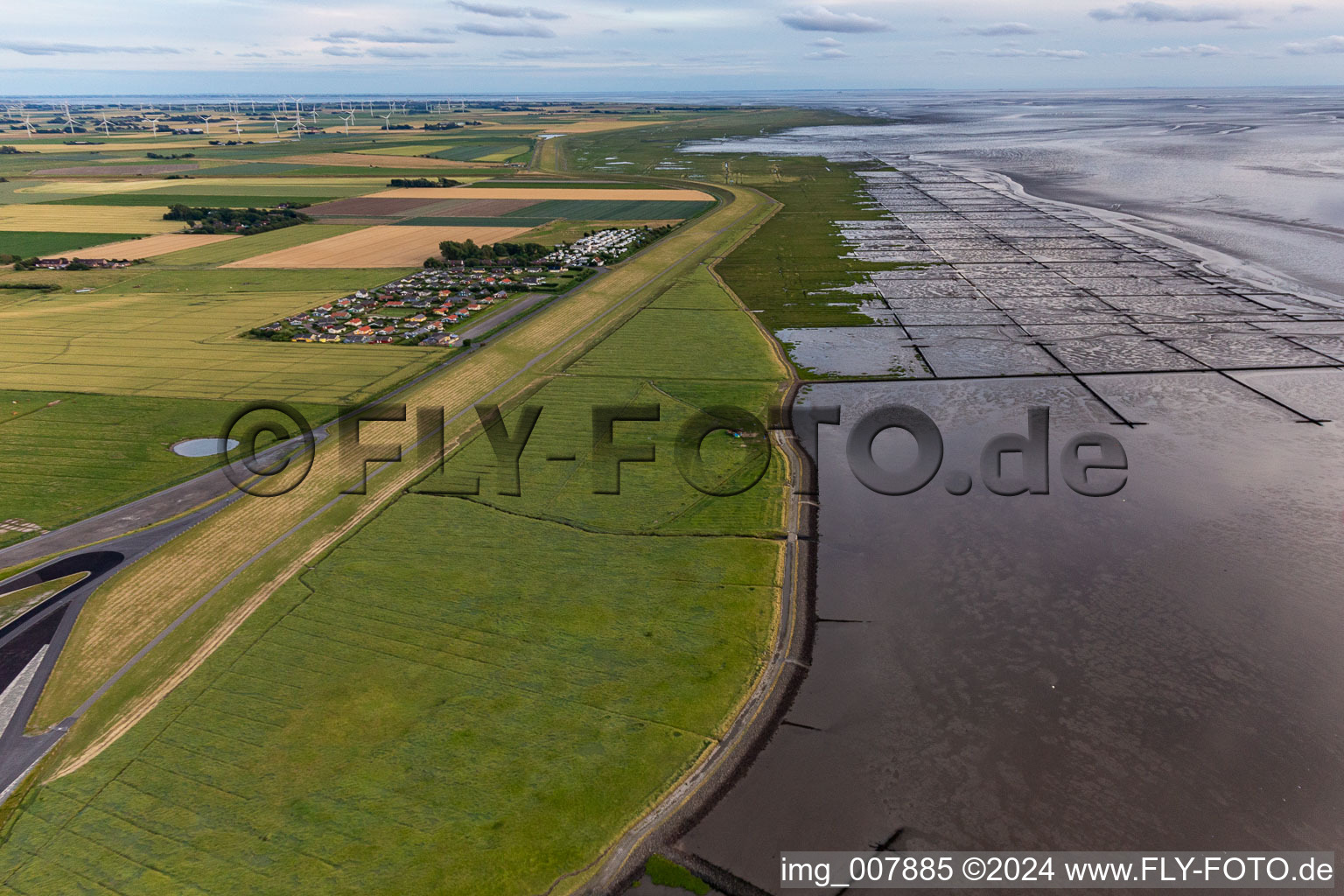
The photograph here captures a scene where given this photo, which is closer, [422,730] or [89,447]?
[422,730]

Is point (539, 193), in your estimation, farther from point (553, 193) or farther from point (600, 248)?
point (600, 248)

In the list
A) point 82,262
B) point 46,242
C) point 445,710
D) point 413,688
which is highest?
point 46,242

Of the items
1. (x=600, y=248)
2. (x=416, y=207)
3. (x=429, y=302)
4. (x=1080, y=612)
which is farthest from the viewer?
(x=416, y=207)

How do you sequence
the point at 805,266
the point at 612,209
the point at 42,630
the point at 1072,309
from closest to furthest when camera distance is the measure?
the point at 42,630, the point at 1072,309, the point at 805,266, the point at 612,209

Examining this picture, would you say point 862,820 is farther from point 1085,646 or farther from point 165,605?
point 165,605

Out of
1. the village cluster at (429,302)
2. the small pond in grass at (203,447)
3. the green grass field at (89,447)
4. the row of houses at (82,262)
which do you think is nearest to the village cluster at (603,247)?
the village cluster at (429,302)

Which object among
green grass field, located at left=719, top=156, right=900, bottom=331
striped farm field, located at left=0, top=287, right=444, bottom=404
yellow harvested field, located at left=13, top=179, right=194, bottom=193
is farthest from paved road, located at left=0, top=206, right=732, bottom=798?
yellow harvested field, located at left=13, top=179, right=194, bottom=193

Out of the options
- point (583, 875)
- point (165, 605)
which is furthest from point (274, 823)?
point (165, 605)

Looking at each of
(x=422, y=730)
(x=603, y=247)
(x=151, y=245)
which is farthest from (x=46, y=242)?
(x=422, y=730)
